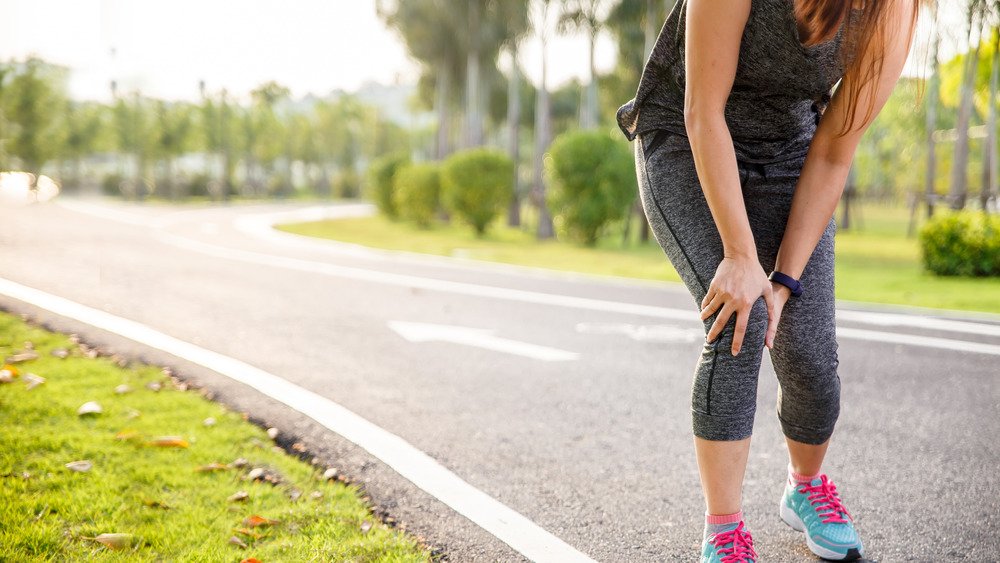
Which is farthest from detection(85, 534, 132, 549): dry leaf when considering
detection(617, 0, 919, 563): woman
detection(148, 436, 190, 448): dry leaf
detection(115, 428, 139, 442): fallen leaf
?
detection(617, 0, 919, 563): woman

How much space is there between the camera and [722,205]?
196 centimetres

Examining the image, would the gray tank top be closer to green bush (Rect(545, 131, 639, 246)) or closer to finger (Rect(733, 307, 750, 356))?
finger (Rect(733, 307, 750, 356))

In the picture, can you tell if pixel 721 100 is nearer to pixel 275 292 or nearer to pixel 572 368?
pixel 572 368

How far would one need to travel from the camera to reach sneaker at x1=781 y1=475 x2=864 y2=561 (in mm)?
2408

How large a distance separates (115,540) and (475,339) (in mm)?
4046

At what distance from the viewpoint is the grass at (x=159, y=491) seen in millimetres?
2436

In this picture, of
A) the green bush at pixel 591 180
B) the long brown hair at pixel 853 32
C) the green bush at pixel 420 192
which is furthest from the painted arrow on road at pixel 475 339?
the green bush at pixel 420 192

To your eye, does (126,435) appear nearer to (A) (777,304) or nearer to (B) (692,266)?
(B) (692,266)

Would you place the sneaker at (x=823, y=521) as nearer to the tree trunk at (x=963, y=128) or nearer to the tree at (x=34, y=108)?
the tree trunk at (x=963, y=128)

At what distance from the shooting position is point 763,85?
2.04 meters

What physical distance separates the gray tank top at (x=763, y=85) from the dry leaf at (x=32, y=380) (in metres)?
3.70

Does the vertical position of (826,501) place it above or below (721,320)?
below

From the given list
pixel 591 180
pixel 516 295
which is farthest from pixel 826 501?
pixel 591 180

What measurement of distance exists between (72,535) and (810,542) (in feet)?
7.98
